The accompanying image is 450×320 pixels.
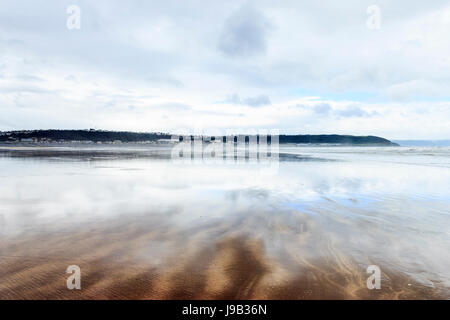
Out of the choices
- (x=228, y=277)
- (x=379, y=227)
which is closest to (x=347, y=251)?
(x=379, y=227)

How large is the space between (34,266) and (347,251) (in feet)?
17.4

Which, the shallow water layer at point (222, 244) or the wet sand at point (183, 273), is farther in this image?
the shallow water layer at point (222, 244)

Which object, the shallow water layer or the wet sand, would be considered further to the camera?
the shallow water layer

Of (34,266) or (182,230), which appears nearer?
(34,266)

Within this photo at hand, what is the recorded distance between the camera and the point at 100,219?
22.4 feet

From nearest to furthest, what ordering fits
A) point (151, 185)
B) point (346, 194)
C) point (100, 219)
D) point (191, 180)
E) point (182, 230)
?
point (182, 230) → point (100, 219) → point (346, 194) → point (151, 185) → point (191, 180)

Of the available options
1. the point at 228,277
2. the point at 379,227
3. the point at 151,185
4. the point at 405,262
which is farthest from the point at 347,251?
the point at 151,185

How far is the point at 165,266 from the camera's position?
14.0 feet

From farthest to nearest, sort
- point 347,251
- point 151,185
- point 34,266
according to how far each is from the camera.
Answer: point 151,185, point 347,251, point 34,266

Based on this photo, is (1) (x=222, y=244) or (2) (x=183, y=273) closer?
(2) (x=183, y=273)

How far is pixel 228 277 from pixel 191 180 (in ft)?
31.9
